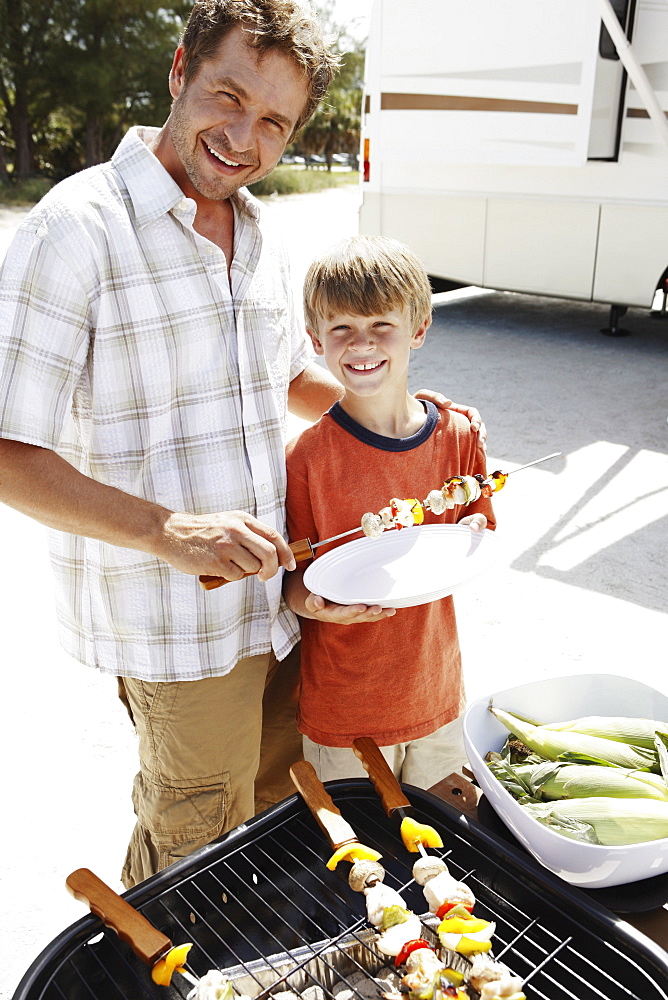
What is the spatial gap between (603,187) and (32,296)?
6.32 meters

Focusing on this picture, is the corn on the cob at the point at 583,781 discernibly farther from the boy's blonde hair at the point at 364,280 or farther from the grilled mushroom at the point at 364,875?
the boy's blonde hair at the point at 364,280

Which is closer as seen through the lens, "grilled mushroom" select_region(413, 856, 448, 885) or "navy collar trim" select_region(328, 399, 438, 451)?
"grilled mushroom" select_region(413, 856, 448, 885)

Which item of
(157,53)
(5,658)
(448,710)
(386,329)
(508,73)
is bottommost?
(5,658)

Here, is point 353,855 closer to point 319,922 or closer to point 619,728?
point 319,922

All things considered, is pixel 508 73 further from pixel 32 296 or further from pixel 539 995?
pixel 539 995

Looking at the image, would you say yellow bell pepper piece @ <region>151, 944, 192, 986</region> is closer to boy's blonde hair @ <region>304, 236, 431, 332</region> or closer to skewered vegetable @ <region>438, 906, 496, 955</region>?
skewered vegetable @ <region>438, 906, 496, 955</region>

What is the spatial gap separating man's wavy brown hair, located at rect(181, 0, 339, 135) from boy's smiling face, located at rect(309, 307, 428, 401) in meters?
0.46

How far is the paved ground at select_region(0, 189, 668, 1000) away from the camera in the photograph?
250cm

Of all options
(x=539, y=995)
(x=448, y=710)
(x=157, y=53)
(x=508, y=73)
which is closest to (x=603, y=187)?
(x=508, y=73)

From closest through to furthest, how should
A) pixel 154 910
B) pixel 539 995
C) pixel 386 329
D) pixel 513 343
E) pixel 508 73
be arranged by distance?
pixel 539 995 → pixel 154 910 → pixel 386 329 → pixel 508 73 → pixel 513 343

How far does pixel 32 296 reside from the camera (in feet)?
4.85

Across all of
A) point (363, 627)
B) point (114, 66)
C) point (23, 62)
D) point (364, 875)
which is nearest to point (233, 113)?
point (363, 627)

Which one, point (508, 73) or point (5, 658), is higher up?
point (508, 73)

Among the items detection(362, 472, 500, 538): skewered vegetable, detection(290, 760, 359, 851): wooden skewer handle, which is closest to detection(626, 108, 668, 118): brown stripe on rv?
detection(362, 472, 500, 538): skewered vegetable
